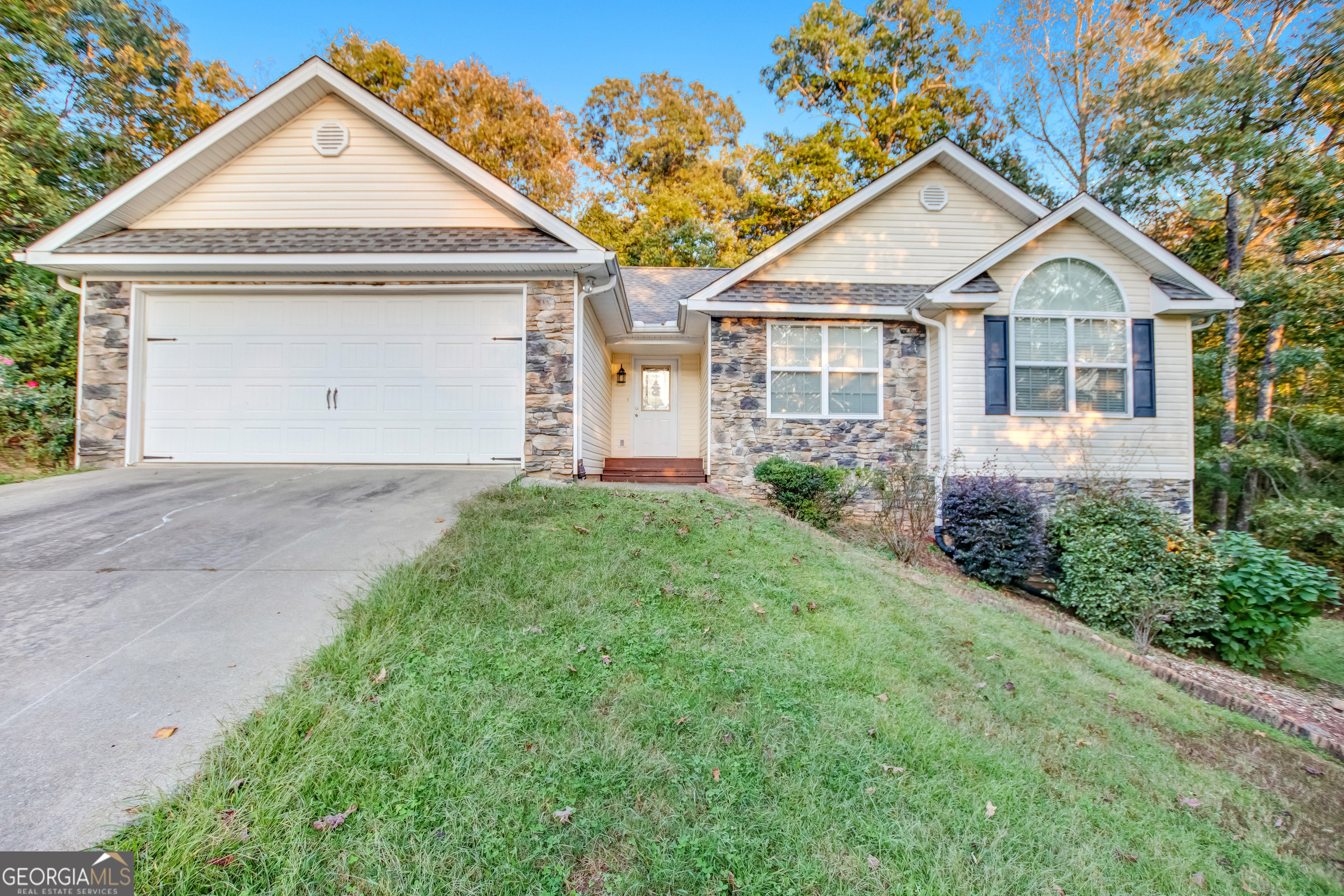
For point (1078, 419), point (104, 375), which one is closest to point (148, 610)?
point (104, 375)

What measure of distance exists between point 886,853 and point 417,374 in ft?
23.1

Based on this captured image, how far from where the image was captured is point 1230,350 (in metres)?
9.62

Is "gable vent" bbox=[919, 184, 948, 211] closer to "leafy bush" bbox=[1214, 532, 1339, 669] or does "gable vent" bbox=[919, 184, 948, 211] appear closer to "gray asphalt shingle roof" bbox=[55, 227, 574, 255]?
"gray asphalt shingle roof" bbox=[55, 227, 574, 255]

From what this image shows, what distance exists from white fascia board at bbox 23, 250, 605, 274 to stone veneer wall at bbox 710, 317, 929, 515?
2.91 m

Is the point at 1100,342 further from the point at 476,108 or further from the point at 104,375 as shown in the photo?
the point at 476,108

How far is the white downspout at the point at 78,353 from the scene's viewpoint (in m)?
6.97

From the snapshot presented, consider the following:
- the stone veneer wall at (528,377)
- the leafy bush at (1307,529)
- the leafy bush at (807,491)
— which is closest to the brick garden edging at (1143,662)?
the leafy bush at (807,491)

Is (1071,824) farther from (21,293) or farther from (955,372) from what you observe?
(21,293)

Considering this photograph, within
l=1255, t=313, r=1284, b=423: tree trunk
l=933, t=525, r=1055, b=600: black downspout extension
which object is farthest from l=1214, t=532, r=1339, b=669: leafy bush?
l=1255, t=313, r=1284, b=423: tree trunk

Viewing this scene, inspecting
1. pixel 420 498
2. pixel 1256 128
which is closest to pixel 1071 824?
pixel 420 498

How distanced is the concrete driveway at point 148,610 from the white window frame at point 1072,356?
7.65 meters

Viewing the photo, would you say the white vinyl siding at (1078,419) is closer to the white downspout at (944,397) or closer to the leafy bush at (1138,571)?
the white downspout at (944,397)

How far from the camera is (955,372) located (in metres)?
8.21

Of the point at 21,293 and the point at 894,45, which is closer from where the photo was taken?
the point at 21,293
